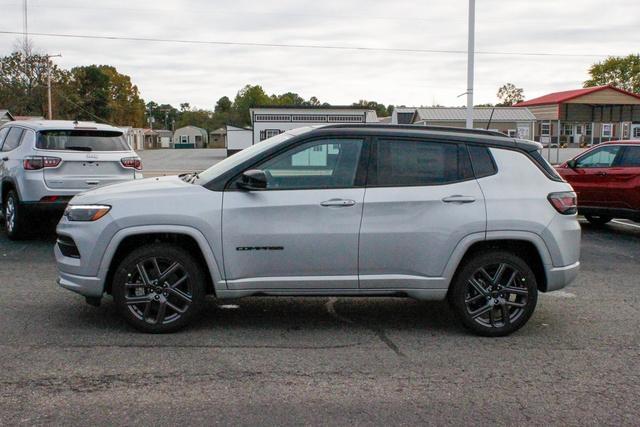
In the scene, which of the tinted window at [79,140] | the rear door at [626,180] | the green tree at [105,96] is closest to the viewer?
the tinted window at [79,140]

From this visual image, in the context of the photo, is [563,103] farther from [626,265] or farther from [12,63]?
[12,63]

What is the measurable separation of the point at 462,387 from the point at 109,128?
760cm

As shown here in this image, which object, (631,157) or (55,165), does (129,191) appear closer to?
(55,165)

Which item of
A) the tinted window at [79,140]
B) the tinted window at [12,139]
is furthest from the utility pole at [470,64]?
the tinted window at [12,139]

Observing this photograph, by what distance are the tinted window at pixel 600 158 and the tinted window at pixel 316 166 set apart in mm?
8276

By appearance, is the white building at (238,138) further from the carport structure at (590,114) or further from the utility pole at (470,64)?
the utility pole at (470,64)

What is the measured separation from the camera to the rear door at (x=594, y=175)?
12.5 meters

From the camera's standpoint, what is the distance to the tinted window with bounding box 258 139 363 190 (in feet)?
19.0

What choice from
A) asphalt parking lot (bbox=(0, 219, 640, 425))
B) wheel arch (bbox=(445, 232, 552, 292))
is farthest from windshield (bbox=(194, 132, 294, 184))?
wheel arch (bbox=(445, 232, 552, 292))

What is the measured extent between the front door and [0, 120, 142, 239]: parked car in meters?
5.21

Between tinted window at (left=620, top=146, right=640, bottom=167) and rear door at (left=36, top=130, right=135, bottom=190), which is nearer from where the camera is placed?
rear door at (left=36, top=130, right=135, bottom=190)

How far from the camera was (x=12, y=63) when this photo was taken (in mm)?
81875

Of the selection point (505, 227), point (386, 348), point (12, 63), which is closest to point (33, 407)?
point (386, 348)

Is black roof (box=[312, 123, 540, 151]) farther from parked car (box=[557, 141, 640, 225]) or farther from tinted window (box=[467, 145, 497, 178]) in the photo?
parked car (box=[557, 141, 640, 225])
